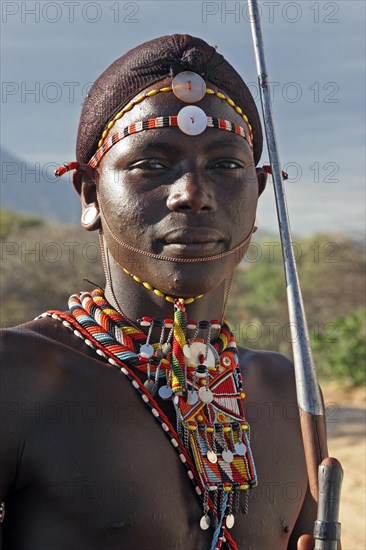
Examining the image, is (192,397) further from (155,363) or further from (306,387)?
(306,387)

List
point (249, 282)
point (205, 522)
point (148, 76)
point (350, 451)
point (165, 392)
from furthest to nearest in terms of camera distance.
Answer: point (249, 282), point (350, 451), point (148, 76), point (165, 392), point (205, 522)

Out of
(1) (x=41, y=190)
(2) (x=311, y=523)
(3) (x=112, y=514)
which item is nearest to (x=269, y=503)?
(2) (x=311, y=523)

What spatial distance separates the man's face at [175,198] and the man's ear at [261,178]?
0.30 metres

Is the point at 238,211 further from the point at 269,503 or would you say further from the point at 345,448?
the point at 345,448

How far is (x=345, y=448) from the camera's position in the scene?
9.77m

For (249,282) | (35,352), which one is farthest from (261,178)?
(249,282)

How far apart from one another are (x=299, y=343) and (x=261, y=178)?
2.77ft

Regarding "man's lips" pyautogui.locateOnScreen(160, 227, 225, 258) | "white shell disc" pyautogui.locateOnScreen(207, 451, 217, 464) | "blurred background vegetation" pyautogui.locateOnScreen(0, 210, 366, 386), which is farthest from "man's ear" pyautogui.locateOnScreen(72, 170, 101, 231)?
"blurred background vegetation" pyautogui.locateOnScreen(0, 210, 366, 386)

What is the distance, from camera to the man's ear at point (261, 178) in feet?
10.8

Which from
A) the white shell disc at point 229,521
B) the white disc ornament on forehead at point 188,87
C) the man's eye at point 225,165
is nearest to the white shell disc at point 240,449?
the white shell disc at point 229,521

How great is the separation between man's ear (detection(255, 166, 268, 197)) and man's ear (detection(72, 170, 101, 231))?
58 cm

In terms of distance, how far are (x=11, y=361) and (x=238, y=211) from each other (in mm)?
852

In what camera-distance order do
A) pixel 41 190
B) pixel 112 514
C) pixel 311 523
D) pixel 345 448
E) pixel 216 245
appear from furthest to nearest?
pixel 41 190 → pixel 345 448 → pixel 311 523 → pixel 216 245 → pixel 112 514

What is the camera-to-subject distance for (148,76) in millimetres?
2979
